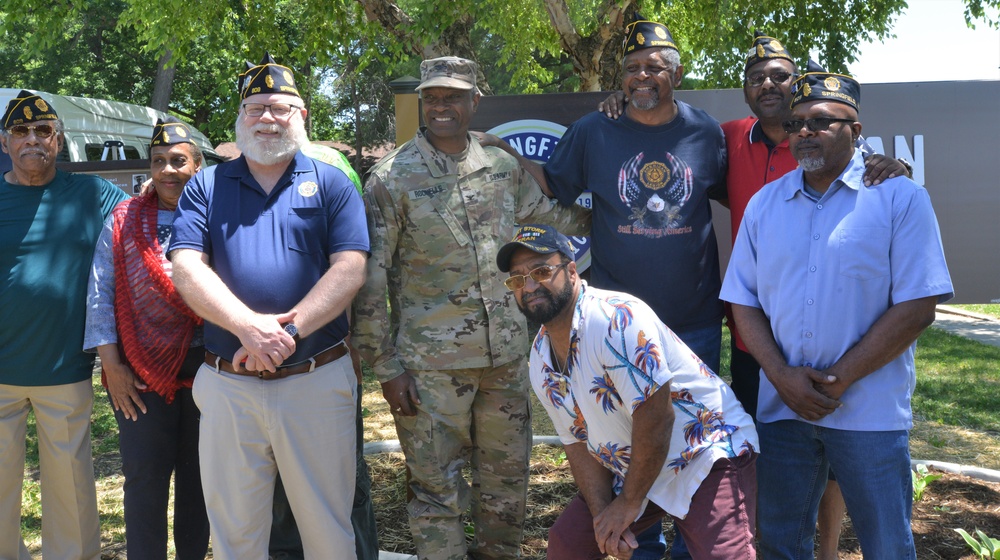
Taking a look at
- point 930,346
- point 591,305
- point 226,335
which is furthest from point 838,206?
point 930,346

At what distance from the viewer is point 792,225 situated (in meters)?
3.14

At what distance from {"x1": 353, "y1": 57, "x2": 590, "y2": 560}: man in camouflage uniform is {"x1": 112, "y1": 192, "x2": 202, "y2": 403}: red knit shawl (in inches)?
29.9

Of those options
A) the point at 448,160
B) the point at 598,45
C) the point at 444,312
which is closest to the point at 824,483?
the point at 444,312

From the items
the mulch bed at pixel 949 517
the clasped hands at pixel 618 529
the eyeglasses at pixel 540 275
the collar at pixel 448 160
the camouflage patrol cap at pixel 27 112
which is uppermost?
the camouflage patrol cap at pixel 27 112

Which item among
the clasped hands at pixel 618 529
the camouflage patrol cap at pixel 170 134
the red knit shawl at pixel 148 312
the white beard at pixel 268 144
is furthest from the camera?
the camouflage patrol cap at pixel 170 134

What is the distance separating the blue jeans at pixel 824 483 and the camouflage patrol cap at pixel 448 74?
74.1 inches

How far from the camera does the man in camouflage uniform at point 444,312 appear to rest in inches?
150

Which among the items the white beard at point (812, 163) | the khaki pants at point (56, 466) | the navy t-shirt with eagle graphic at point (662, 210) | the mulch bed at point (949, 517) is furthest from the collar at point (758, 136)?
the khaki pants at point (56, 466)

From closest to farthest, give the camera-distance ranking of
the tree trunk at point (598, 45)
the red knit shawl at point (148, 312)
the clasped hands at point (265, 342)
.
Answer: the clasped hands at point (265, 342), the red knit shawl at point (148, 312), the tree trunk at point (598, 45)

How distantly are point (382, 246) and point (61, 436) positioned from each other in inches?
66.3

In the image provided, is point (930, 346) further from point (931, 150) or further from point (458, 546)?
point (458, 546)

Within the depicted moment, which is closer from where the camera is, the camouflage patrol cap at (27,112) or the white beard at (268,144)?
the white beard at (268,144)

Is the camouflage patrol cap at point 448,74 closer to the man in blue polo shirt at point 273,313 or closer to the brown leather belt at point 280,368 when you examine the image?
the man in blue polo shirt at point 273,313

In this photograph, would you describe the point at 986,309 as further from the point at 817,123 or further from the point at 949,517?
the point at 817,123
